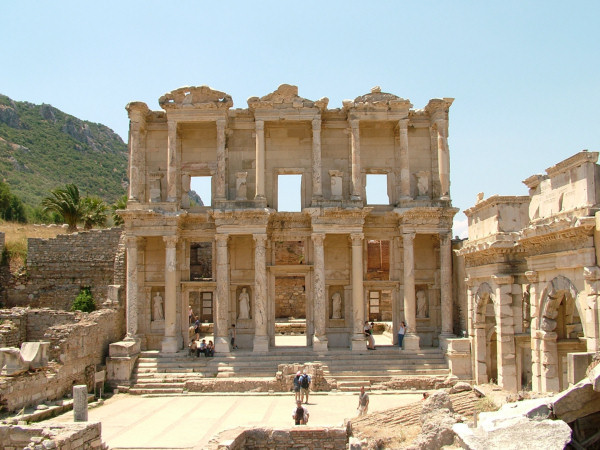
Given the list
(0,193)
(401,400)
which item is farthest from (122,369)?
(0,193)

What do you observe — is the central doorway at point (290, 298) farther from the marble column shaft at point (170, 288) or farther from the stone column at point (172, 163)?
the stone column at point (172, 163)

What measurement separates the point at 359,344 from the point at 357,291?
80.9 inches

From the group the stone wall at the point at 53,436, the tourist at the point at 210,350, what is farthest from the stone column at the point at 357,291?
the stone wall at the point at 53,436

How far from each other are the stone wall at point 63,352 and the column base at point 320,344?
7.97 metres

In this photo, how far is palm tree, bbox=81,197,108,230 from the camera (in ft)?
123

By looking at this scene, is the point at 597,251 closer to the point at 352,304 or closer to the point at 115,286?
the point at 352,304

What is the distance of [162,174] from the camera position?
27.5 m

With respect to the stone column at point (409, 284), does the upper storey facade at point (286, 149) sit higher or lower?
higher

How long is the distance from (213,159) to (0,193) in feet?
81.2

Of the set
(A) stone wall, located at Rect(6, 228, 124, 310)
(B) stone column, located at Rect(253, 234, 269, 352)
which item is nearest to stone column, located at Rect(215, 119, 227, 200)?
(B) stone column, located at Rect(253, 234, 269, 352)

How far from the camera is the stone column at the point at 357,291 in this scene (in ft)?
83.0

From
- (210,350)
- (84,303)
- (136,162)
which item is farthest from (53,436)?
(84,303)

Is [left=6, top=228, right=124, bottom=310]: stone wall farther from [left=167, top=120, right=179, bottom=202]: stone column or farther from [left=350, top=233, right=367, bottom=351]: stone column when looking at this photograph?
[left=350, top=233, right=367, bottom=351]: stone column

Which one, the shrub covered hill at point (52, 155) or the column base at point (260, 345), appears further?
the shrub covered hill at point (52, 155)
